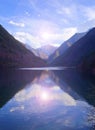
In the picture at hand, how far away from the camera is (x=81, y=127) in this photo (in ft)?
103

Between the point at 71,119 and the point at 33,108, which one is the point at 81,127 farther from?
the point at 33,108

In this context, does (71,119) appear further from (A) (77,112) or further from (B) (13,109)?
(B) (13,109)

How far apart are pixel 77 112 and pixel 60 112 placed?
293 centimetres

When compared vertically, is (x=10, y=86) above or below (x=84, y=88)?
above

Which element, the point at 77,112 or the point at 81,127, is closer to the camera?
the point at 81,127

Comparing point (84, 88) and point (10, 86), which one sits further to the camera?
→ point (10, 86)

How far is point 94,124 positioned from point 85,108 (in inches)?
527

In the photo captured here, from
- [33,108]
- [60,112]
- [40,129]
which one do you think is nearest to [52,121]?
[40,129]

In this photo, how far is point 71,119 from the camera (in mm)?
36312

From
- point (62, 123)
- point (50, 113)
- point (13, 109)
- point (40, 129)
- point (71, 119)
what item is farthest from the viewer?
point (13, 109)

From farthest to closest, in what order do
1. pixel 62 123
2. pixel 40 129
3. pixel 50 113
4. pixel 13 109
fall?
pixel 13 109 < pixel 50 113 < pixel 62 123 < pixel 40 129

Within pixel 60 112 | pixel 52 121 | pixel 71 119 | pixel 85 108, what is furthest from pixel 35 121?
pixel 85 108

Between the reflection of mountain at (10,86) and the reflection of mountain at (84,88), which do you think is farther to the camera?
the reflection of mountain at (10,86)

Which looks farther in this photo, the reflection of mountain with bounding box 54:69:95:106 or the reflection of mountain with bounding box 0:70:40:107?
the reflection of mountain with bounding box 0:70:40:107
